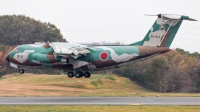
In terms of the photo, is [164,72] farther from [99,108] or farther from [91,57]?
[99,108]

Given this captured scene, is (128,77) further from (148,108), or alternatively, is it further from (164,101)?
(148,108)

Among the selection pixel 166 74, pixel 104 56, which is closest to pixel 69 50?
pixel 104 56

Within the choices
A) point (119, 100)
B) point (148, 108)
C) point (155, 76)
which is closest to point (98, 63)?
point (119, 100)

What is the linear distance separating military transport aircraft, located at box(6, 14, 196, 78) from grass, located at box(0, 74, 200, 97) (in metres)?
4.38

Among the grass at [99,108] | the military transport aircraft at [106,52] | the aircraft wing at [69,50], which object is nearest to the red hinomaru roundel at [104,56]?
the military transport aircraft at [106,52]

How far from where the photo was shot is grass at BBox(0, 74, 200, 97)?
187ft

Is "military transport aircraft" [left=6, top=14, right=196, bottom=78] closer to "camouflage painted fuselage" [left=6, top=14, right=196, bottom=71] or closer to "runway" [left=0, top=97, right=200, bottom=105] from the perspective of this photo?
"camouflage painted fuselage" [left=6, top=14, right=196, bottom=71]

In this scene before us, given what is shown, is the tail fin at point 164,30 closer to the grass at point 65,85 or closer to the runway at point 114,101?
the runway at point 114,101

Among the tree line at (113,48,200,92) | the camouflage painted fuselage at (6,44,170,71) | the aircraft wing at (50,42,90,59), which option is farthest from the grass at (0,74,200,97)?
the aircraft wing at (50,42,90,59)

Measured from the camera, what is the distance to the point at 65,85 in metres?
65.2

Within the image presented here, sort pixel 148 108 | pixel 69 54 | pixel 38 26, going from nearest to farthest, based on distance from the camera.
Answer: pixel 148 108
pixel 69 54
pixel 38 26

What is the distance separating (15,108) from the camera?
39.2 m

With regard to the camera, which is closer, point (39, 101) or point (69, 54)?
point (39, 101)

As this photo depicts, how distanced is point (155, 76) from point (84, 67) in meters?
21.4
